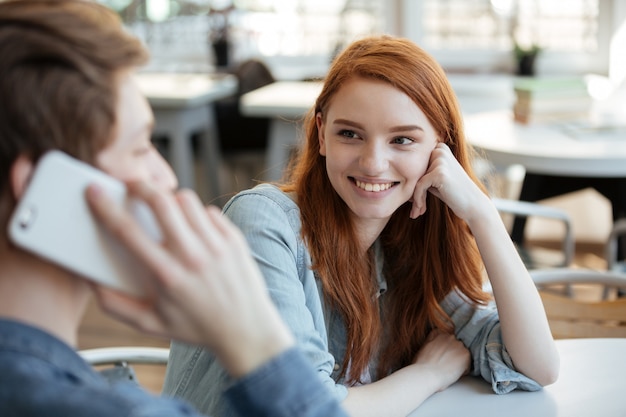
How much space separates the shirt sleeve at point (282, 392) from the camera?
722 mm

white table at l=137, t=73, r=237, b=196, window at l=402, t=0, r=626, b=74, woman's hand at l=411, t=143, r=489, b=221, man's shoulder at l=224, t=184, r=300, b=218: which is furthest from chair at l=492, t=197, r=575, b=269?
window at l=402, t=0, r=626, b=74

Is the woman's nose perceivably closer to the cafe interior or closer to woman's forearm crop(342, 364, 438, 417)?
woman's forearm crop(342, 364, 438, 417)

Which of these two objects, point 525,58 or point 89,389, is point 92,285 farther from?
point 525,58

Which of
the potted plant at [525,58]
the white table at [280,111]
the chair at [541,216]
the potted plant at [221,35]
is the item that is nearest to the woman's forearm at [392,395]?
the chair at [541,216]

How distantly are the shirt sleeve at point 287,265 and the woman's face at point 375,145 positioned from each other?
100 mm

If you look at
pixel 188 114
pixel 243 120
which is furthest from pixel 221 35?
pixel 188 114

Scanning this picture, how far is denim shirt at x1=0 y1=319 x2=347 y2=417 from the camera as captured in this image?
25.4 inches

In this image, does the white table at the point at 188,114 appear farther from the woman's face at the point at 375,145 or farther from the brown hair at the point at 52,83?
the brown hair at the point at 52,83

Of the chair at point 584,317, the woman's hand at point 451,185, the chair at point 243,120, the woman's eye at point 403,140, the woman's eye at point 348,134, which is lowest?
the chair at point 243,120

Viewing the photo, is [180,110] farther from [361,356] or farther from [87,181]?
[87,181]

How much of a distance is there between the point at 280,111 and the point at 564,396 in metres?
2.64

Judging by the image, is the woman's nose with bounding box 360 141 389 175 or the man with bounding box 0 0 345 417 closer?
the man with bounding box 0 0 345 417

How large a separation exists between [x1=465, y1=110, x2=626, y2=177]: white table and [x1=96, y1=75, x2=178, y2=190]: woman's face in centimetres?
176

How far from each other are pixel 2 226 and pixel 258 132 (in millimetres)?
3905
